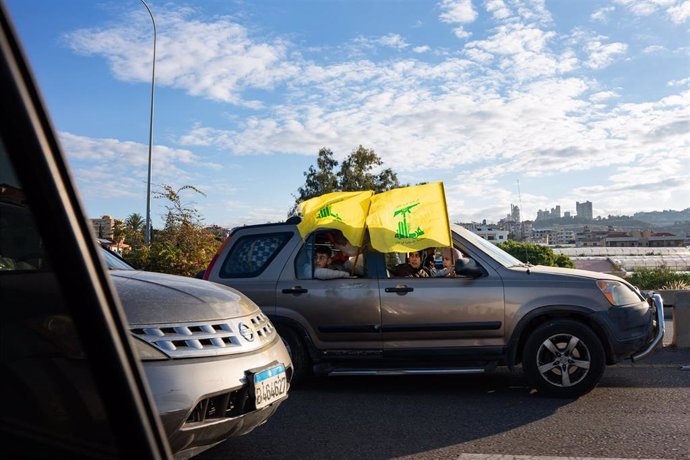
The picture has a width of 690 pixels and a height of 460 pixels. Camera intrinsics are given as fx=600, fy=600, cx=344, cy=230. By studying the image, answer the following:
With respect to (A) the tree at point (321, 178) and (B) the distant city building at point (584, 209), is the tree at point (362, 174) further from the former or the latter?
(B) the distant city building at point (584, 209)

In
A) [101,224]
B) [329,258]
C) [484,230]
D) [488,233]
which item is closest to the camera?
[101,224]

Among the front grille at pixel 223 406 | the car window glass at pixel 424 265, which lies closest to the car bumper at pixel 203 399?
the front grille at pixel 223 406

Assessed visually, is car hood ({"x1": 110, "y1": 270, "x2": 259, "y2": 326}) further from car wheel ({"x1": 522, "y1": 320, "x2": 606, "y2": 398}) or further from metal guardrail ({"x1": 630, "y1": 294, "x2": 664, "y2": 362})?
metal guardrail ({"x1": 630, "y1": 294, "x2": 664, "y2": 362})

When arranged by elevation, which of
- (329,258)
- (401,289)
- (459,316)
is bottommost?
(459,316)

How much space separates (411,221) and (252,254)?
183 centimetres

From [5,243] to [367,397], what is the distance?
5.02 meters

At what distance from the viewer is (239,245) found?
679cm

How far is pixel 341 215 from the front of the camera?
6375 mm

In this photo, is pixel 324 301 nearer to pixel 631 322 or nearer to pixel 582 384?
pixel 582 384

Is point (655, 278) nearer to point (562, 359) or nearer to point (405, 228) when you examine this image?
point (562, 359)

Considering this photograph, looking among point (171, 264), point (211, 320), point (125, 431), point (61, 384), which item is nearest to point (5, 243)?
point (61, 384)

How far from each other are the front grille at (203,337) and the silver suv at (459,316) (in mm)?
2476

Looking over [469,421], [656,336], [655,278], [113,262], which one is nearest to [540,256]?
[655,278]

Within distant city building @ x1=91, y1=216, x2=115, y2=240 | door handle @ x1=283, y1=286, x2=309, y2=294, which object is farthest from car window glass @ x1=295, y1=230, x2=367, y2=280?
distant city building @ x1=91, y1=216, x2=115, y2=240
